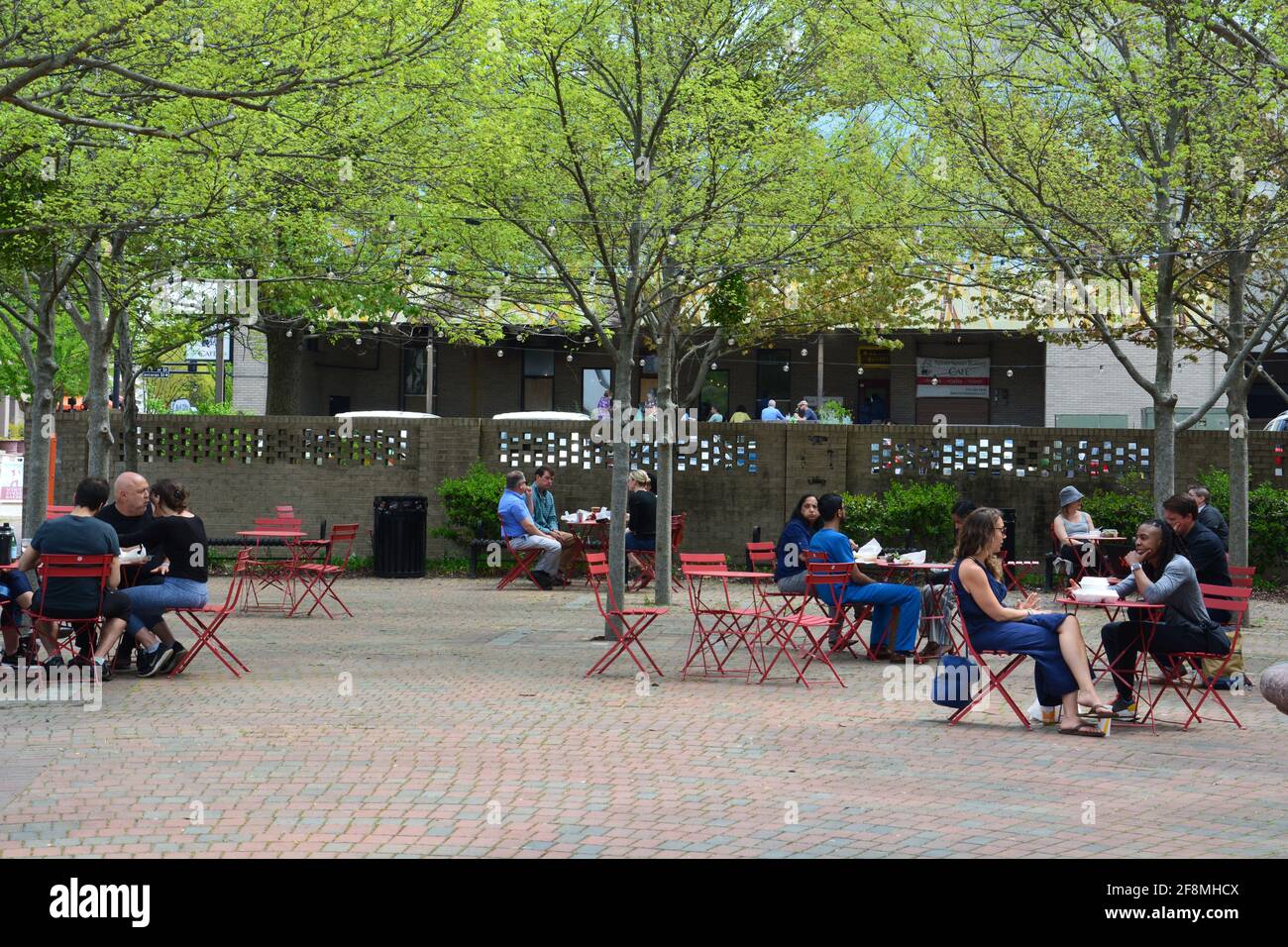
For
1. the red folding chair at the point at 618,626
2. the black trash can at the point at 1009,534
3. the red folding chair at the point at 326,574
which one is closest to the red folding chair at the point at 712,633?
the red folding chair at the point at 618,626

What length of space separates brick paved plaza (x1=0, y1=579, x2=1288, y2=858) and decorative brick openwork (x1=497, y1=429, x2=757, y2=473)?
10.7m

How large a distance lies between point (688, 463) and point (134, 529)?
11.5 metres

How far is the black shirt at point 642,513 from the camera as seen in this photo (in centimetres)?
1980

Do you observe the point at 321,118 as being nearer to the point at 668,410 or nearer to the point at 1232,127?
the point at 668,410

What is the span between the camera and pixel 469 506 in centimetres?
2239

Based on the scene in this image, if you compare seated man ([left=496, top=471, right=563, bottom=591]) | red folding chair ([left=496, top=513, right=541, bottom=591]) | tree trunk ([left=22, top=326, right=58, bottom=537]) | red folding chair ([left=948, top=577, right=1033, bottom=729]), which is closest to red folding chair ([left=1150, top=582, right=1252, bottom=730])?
red folding chair ([left=948, top=577, right=1033, bottom=729])

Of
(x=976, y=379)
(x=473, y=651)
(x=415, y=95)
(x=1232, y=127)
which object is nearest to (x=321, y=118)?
(x=415, y=95)

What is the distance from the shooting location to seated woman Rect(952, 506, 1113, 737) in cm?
948

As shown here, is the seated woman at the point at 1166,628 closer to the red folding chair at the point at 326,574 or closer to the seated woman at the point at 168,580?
the seated woman at the point at 168,580

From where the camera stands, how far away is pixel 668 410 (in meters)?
18.2

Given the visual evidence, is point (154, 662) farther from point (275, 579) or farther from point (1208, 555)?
point (1208, 555)

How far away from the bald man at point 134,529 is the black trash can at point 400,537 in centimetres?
842

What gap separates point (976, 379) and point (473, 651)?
31398 mm

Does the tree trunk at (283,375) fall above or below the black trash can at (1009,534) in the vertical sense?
above
